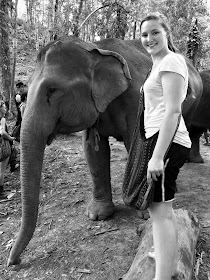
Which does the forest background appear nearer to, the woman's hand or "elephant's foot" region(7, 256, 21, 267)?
"elephant's foot" region(7, 256, 21, 267)

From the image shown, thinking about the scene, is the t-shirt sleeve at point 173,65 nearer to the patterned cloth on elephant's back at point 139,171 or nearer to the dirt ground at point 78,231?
the patterned cloth on elephant's back at point 139,171

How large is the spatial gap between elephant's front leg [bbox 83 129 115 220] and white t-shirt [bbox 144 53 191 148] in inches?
68.1

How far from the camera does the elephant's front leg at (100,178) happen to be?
11.9 ft

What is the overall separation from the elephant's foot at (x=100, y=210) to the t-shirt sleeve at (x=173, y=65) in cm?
232

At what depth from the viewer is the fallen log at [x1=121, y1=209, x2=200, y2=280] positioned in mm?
2156

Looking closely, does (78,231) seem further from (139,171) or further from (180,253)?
(139,171)

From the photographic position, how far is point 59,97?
2598 mm

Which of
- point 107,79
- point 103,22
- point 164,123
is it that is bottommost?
point 164,123

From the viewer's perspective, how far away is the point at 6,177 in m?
5.58

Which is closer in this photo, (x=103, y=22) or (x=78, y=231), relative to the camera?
(x=78, y=231)

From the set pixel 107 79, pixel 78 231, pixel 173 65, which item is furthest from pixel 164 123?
pixel 78 231

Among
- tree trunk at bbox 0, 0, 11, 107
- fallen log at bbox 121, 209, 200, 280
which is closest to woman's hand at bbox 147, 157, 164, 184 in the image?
fallen log at bbox 121, 209, 200, 280

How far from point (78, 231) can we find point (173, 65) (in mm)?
2373

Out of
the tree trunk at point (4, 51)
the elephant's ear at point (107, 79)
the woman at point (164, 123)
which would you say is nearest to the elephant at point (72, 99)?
the elephant's ear at point (107, 79)
